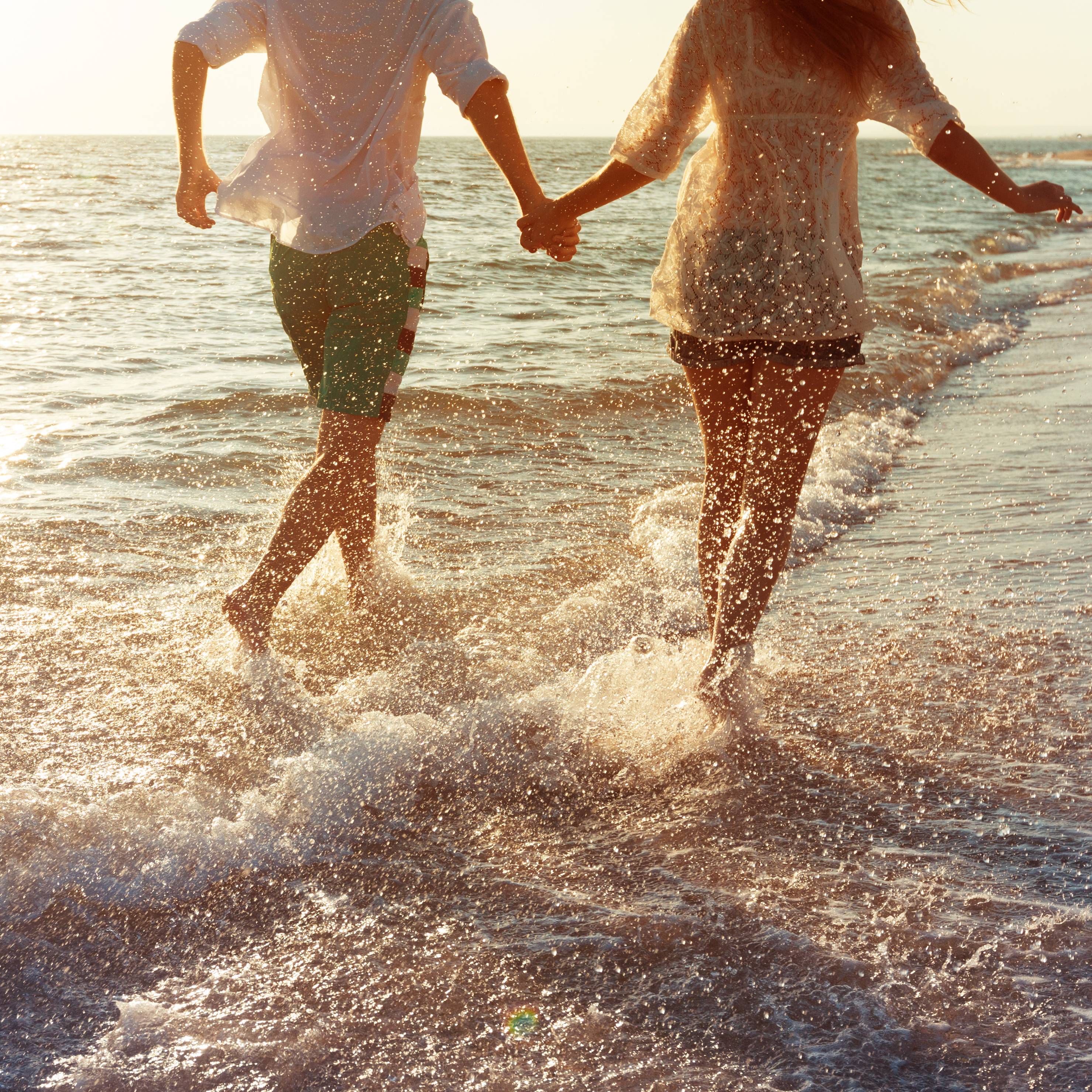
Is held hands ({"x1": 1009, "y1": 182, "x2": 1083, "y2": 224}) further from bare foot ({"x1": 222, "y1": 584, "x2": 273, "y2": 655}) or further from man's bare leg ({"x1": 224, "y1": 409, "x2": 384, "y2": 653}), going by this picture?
bare foot ({"x1": 222, "y1": 584, "x2": 273, "y2": 655})

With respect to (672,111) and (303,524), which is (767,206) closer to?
(672,111)

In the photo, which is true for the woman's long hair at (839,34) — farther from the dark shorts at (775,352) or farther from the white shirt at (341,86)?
the white shirt at (341,86)

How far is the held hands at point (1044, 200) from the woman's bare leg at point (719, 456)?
724 mm

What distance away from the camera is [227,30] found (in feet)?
9.36

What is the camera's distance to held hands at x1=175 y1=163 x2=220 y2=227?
118 inches

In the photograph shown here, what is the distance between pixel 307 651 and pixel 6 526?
1.79 meters

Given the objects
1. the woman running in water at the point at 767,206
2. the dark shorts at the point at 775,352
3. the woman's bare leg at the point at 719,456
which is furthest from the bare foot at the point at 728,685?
the dark shorts at the point at 775,352

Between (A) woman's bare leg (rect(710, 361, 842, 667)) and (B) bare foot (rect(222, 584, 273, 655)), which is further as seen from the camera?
(B) bare foot (rect(222, 584, 273, 655))

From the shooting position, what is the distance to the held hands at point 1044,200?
8.60 ft

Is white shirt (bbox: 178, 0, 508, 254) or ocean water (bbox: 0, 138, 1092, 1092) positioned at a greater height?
white shirt (bbox: 178, 0, 508, 254)

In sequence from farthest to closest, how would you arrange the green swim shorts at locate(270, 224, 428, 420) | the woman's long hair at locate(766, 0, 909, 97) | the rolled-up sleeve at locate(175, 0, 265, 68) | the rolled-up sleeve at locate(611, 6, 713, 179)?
the green swim shorts at locate(270, 224, 428, 420) < the rolled-up sleeve at locate(175, 0, 265, 68) < the rolled-up sleeve at locate(611, 6, 713, 179) < the woman's long hair at locate(766, 0, 909, 97)

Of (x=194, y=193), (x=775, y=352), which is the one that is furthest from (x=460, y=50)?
(x=775, y=352)

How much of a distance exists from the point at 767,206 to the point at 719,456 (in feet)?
2.10

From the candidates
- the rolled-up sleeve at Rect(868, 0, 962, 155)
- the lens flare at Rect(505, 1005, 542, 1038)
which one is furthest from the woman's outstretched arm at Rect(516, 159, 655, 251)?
the lens flare at Rect(505, 1005, 542, 1038)
